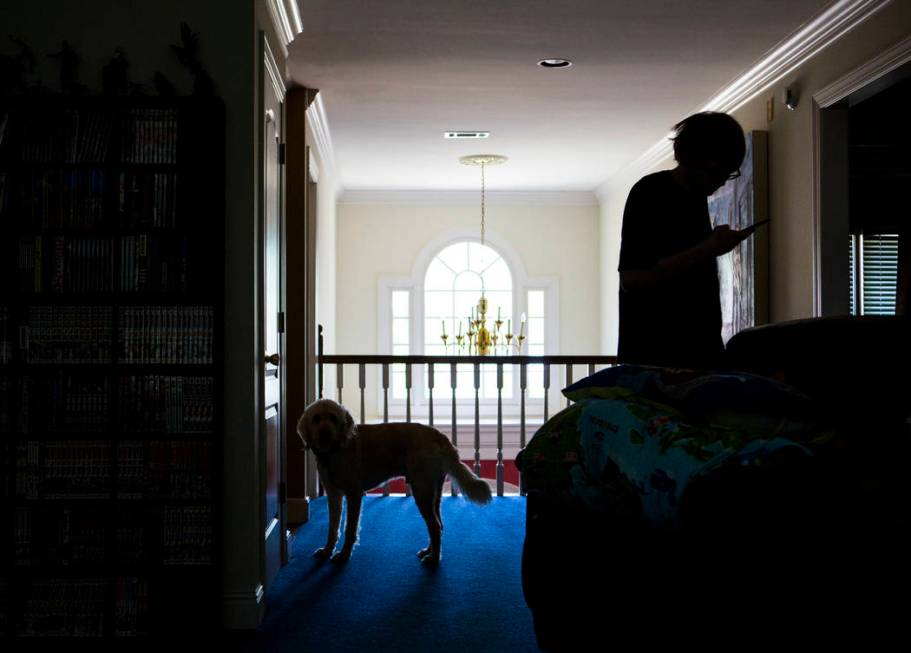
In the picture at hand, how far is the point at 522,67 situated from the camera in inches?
189

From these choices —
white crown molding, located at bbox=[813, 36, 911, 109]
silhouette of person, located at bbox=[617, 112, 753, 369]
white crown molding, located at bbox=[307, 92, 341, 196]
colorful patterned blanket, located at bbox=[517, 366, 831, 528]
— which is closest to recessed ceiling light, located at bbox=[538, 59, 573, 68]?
white crown molding, located at bbox=[813, 36, 911, 109]

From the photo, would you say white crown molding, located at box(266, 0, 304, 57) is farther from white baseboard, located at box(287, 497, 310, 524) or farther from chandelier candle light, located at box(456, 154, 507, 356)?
→ chandelier candle light, located at box(456, 154, 507, 356)

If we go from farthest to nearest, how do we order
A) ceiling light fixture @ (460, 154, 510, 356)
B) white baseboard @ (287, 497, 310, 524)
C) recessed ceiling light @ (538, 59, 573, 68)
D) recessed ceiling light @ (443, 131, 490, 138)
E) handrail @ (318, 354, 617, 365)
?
ceiling light fixture @ (460, 154, 510, 356) < recessed ceiling light @ (443, 131, 490, 138) < handrail @ (318, 354, 617, 365) < white baseboard @ (287, 497, 310, 524) < recessed ceiling light @ (538, 59, 573, 68)

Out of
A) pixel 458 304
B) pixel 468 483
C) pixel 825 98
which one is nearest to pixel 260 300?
pixel 468 483

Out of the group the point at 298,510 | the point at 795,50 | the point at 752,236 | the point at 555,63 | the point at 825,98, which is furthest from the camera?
the point at 752,236

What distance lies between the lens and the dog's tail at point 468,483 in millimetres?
3701

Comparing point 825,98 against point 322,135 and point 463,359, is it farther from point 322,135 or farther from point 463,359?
point 322,135

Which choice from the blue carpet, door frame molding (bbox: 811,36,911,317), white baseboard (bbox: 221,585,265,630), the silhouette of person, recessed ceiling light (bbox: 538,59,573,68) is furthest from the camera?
recessed ceiling light (bbox: 538,59,573,68)

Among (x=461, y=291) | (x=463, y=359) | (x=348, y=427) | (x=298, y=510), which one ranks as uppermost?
(x=461, y=291)

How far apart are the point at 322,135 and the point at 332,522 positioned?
10.9 feet

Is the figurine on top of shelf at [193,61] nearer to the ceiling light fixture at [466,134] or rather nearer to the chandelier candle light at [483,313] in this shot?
the ceiling light fixture at [466,134]

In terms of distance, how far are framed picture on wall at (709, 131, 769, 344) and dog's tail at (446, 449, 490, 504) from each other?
72.6 inches

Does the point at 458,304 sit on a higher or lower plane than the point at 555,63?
lower

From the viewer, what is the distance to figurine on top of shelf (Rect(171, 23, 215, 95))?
2.80 metres
